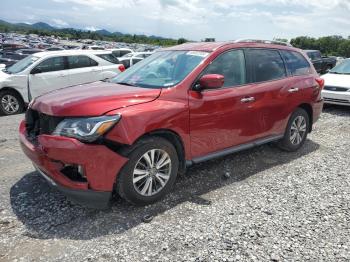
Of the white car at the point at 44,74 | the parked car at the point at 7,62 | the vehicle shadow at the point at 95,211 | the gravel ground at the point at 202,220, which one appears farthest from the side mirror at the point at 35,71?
the vehicle shadow at the point at 95,211

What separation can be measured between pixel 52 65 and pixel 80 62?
858 mm

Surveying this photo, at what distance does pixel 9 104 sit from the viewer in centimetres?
962

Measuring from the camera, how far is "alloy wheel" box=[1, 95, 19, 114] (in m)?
9.55

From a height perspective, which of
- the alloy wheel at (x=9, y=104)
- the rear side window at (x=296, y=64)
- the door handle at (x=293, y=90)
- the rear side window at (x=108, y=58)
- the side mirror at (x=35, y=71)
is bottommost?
the alloy wheel at (x=9, y=104)

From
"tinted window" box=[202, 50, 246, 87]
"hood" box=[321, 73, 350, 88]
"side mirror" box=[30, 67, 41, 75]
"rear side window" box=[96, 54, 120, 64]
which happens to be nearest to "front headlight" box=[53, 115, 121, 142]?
"tinted window" box=[202, 50, 246, 87]

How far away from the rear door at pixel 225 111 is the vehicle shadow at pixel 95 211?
0.47m

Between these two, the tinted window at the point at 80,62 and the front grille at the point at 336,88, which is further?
the tinted window at the point at 80,62

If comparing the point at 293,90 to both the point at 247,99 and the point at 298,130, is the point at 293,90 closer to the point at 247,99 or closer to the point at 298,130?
the point at 298,130

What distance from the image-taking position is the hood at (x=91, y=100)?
3648mm

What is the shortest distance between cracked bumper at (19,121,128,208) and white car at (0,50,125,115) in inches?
242

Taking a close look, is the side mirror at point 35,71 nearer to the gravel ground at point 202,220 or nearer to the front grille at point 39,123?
the gravel ground at point 202,220

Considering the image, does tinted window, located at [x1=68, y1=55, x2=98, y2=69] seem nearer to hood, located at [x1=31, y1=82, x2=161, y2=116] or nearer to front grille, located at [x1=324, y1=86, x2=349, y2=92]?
hood, located at [x1=31, y1=82, x2=161, y2=116]

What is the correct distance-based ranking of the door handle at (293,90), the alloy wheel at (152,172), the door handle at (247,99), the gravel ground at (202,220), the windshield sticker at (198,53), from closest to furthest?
the gravel ground at (202,220) < the alloy wheel at (152,172) < the windshield sticker at (198,53) < the door handle at (247,99) < the door handle at (293,90)

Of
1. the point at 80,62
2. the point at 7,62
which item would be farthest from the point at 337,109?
the point at 7,62
